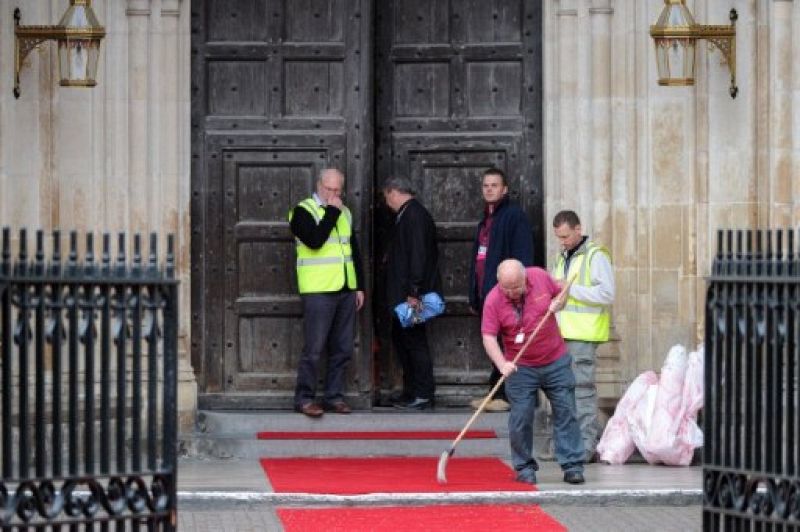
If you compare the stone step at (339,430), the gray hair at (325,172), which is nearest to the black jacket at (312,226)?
the gray hair at (325,172)

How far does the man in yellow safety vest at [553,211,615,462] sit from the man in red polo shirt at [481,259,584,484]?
1.01 meters

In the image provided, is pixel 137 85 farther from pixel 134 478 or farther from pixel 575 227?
pixel 134 478

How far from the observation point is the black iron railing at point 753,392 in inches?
356

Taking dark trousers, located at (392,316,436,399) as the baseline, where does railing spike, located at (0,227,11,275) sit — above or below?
above

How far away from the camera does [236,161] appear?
17.1 metres

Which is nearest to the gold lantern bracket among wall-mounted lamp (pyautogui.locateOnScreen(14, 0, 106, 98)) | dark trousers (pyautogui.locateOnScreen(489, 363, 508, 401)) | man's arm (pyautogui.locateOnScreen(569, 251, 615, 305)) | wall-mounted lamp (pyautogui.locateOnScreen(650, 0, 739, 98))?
wall-mounted lamp (pyautogui.locateOnScreen(650, 0, 739, 98))

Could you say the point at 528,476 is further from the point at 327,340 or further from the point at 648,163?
the point at 648,163

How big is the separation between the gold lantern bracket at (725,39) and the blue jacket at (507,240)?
1833 mm

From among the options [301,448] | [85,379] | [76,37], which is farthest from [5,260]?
[301,448]

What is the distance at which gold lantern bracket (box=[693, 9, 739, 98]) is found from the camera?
1647 centimetres

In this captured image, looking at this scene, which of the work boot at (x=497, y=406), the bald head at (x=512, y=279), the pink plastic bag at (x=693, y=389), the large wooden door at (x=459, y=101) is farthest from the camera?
the large wooden door at (x=459, y=101)

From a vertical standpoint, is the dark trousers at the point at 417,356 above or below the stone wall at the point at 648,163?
below

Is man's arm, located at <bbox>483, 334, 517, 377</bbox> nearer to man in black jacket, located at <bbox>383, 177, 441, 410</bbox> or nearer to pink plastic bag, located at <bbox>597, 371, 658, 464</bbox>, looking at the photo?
pink plastic bag, located at <bbox>597, 371, 658, 464</bbox>

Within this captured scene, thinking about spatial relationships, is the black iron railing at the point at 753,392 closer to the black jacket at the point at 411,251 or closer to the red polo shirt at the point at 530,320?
the red polo shirt at the point at 530,320
